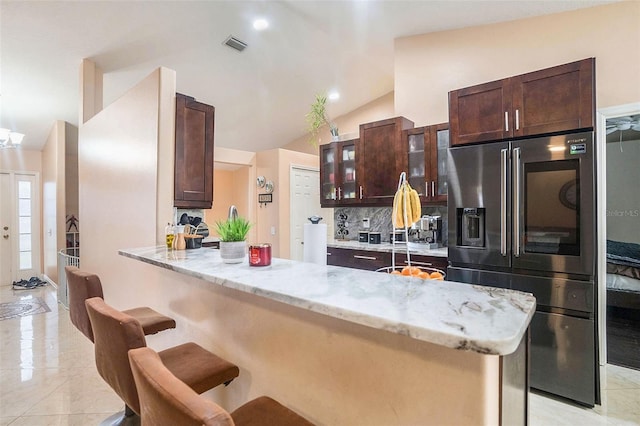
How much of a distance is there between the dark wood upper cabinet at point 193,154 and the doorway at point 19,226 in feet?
19.5

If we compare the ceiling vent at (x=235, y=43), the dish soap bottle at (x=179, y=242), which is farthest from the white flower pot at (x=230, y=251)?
the ceiling vent at (x=235, y=43)

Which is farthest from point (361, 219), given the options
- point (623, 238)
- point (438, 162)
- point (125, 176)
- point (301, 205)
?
point (623, 238)

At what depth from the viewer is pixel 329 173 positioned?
4.48m

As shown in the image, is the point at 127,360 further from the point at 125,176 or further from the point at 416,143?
the point at 416,143

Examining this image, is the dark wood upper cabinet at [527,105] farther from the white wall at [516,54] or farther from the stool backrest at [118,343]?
the stool backrest at [118,343]

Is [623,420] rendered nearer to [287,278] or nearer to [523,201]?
[523,201]

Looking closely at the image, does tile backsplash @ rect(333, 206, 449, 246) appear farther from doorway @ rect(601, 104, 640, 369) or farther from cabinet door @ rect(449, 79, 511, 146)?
doorway @ rect(601, 104, 640, 369)

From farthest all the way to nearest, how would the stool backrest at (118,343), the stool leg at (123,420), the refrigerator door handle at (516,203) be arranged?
the refrigerator door handle at (516,203), the stool leg at (123,420), the stool backrest at (118,343)

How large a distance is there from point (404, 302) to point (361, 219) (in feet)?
12.0

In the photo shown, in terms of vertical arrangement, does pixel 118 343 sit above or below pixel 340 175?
below

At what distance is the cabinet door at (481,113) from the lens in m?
2.43

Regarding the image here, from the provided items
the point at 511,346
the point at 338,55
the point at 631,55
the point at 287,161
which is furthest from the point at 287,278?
the point at 287,161

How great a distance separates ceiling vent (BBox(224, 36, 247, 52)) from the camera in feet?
12.8

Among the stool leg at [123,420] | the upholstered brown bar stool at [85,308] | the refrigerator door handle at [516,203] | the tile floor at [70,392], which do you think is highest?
the refrigerator door handle at [516,203]
